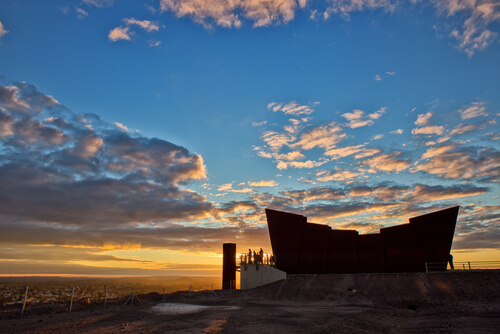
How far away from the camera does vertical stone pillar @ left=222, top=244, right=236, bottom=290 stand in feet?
146

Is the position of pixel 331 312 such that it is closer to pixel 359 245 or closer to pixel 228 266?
pixel 359 245

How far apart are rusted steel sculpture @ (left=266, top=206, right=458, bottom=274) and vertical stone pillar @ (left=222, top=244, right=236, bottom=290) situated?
6327mm

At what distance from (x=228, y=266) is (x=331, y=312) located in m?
24.3

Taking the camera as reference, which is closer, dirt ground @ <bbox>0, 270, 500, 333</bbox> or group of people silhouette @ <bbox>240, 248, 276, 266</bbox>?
dirt ground @ <bbox>0, 270, 500, 333</bbox>

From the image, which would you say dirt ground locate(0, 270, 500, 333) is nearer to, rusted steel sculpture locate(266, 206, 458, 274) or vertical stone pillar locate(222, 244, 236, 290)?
rusted steel sculpture locate(266, 206, 458, 274)

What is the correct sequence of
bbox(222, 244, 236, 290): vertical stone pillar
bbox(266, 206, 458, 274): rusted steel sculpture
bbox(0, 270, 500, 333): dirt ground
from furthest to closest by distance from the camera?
bbox(222, 244, 236, 290): vertical stone pillar
bbox(266, 206, 458, 274): rusted steel sculpture
bbox(0, 270, 500, 333): dirt ground

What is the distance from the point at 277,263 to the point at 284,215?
6.39m

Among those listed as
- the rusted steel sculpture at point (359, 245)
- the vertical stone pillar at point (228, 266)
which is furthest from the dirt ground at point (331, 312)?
the vertical stone pillar at point (228, 266)

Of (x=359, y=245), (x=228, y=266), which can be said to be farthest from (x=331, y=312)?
(x=228, y=266)

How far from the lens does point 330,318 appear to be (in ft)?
65.4

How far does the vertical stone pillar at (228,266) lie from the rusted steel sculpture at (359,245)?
20.8 feet

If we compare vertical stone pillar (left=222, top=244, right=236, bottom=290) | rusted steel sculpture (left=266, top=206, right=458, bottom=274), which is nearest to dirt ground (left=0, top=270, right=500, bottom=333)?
rusted steel sculpture (left=266, top=206, right=458, bottom=274)

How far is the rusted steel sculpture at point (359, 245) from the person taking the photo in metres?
35.8

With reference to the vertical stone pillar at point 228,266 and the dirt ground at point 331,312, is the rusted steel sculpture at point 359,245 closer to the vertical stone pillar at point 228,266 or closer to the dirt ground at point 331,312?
the dirt ground at point 331,312
